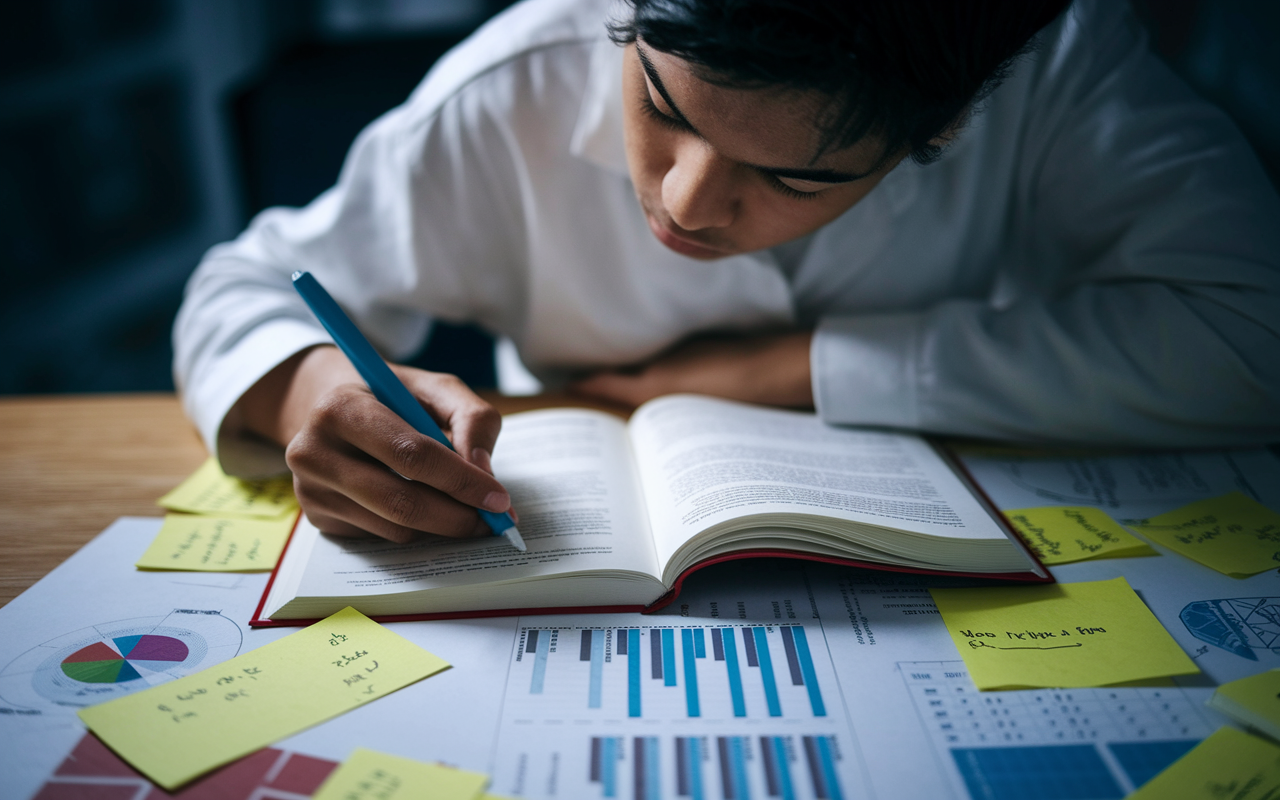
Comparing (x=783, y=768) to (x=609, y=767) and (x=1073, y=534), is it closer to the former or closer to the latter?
(x=609, y=767)

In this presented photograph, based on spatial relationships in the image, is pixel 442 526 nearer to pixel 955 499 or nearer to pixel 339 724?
pixel 339 724

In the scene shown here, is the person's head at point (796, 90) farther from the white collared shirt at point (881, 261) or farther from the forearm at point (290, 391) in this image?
the forearm at point (290, 391)

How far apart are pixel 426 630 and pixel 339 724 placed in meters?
0.08

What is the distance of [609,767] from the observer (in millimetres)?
397

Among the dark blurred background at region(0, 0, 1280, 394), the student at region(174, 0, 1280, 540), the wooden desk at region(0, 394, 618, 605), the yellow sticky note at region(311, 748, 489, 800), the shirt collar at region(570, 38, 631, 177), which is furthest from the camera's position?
the dark blurred background at region(0, 0, 1280, 394)

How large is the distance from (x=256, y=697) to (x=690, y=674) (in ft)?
0.80

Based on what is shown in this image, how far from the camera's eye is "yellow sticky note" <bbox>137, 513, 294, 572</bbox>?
56cm

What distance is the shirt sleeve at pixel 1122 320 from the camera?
2.23 ft

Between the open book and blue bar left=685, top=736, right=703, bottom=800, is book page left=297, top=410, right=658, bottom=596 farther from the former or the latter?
blue bar left=685, top=736, right=703, bottom=800

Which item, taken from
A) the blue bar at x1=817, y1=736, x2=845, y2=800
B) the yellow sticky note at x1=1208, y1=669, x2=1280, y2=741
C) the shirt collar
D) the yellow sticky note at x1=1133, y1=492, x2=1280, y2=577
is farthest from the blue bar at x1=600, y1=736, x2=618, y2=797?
the shirt collar

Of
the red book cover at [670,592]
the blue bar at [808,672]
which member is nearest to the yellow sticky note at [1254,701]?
the red book cover at [670,592]

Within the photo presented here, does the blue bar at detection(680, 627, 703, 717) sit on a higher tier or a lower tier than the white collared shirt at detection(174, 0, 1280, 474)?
lower

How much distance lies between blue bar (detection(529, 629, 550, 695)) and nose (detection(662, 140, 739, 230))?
307 millimetres

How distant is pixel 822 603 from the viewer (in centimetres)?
52
